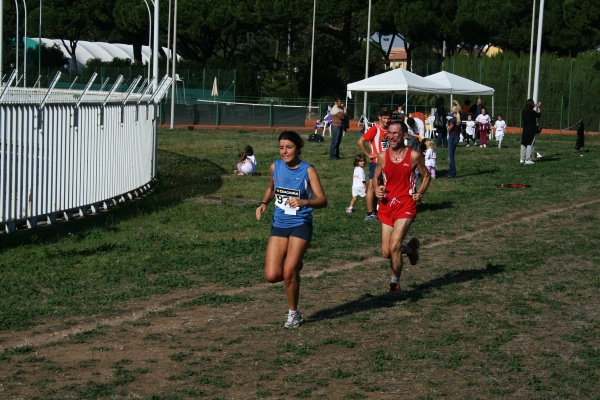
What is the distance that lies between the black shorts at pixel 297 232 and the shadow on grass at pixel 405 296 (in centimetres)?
91

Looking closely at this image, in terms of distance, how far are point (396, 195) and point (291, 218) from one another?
68.8 inches

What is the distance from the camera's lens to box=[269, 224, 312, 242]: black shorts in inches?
292

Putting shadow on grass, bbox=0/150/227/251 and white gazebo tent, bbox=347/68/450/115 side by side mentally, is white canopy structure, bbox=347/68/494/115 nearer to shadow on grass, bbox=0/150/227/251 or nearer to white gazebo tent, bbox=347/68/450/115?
white gazebo tent, bbox=347/68/450/115

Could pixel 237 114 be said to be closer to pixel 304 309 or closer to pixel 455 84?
pixel 455 84

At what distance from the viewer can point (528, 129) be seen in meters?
24.0

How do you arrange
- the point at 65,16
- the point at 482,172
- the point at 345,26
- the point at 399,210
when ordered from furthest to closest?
the point at 65,16
the point at 345,26
the point at 482,172
the point at 399,210

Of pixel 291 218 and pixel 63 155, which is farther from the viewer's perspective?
pixel 63 155

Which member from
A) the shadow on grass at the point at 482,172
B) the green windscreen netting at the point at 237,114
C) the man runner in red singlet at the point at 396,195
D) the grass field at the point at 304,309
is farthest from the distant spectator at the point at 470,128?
the man runner in red singlet at the point at 396,195

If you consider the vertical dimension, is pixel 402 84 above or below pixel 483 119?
above

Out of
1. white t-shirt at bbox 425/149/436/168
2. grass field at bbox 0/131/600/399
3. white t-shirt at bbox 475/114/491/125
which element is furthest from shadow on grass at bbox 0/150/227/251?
white t-shirt at bbox 475/114/491/125

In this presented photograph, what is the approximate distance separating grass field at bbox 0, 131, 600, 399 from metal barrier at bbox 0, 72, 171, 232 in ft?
1.30

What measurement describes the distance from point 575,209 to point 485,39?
54.4 m

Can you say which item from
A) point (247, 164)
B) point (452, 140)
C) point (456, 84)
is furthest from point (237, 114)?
point (452, 140)

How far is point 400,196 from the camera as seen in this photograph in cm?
885
